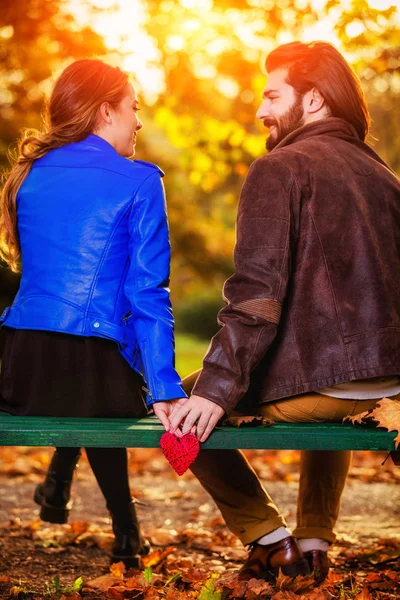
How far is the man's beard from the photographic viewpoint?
365 centimetres

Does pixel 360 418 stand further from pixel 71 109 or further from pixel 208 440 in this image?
pixel 71 109

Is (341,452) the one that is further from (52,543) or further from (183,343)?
(183,343)

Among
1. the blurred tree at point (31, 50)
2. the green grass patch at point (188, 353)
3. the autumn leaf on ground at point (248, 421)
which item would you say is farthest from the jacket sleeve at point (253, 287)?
the green grass patch at point (188, 353)

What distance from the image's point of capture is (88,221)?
3389 millimetres

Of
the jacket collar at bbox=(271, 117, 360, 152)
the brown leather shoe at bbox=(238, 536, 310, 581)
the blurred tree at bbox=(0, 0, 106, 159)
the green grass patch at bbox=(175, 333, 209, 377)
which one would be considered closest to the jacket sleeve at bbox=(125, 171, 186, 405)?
the jacket collar at bbox=(271, 117, 360, 152)

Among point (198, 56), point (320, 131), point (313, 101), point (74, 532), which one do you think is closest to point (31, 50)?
point (198, 56)

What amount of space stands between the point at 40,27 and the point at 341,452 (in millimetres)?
6677

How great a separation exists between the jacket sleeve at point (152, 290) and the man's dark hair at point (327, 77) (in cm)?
76

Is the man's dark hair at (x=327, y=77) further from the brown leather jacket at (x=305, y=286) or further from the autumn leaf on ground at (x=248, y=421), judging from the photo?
the autumn leaf on ground at (x=248, y=421)

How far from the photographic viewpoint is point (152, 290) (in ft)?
11.0

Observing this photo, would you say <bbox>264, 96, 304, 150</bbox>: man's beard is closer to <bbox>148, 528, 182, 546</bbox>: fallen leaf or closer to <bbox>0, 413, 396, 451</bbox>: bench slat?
<bbox>0, 413, 396, 451</bbox>: bench slat

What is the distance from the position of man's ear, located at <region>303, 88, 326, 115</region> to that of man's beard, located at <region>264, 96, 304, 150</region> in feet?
0.07

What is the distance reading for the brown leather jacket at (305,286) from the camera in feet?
10.4

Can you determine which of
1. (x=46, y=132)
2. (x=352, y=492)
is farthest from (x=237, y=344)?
(x=352, y=492)
